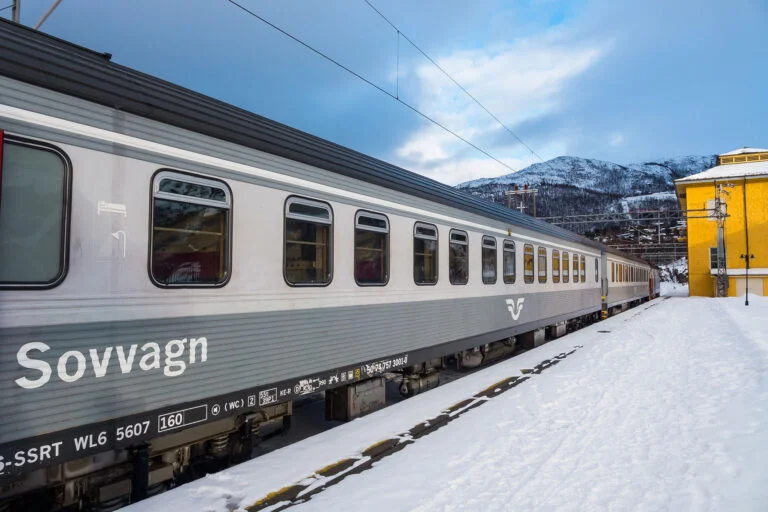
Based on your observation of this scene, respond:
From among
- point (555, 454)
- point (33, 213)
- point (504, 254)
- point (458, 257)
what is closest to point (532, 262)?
point (504, 254)

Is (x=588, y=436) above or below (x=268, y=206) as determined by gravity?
below

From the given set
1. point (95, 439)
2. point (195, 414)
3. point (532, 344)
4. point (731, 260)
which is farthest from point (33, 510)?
point (731, 260)

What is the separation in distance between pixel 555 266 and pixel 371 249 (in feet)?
28.0

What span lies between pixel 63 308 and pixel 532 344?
11.2 m

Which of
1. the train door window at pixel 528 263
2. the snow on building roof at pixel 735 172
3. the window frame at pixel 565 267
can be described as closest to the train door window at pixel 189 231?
the train door window at pixel 528 263

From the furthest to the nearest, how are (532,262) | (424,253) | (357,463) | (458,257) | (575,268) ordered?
(575,268)
(532,262)
(458,257)
(424,253)
(357,463)

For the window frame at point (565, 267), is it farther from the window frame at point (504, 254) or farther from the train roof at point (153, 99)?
the train roof at point (153, 99)

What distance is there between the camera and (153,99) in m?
3.88

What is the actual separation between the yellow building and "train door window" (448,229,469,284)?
33.6 meters

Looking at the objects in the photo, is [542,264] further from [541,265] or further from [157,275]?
[157,275]

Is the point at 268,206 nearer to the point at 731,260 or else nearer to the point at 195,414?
the point at 195,414

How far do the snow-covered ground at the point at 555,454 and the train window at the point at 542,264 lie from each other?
162 inches

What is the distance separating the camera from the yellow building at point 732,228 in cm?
3725

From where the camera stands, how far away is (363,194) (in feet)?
20.0
